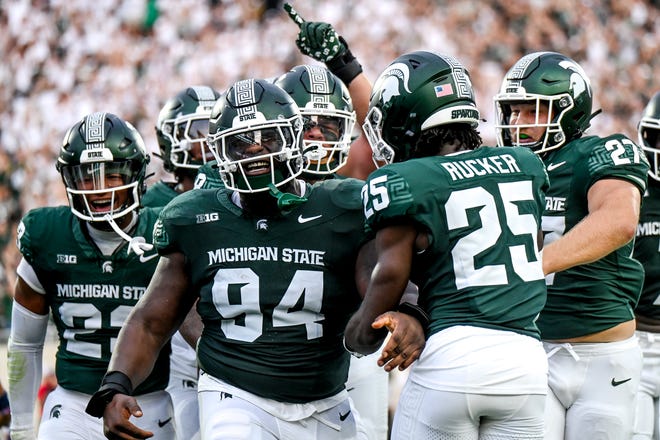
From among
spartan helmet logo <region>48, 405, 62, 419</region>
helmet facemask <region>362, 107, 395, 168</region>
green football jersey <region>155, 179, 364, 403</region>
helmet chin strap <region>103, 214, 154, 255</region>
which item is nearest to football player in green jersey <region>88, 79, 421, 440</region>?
green football jersey <region>155, 179, 364, 403</region>

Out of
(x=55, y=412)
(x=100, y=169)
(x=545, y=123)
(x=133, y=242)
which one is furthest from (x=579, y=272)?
(x=55, y=412)

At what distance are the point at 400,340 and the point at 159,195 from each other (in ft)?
8.86

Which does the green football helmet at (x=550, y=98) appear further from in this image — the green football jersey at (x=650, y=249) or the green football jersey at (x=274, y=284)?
the green football jersey at (x=274, y=284)

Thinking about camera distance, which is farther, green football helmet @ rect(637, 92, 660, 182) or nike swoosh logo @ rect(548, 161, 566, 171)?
green football helmet @ rect(637, 92, 660, 182)

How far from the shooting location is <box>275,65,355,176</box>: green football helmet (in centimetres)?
449

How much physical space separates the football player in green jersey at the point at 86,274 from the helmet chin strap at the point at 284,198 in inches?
37.3

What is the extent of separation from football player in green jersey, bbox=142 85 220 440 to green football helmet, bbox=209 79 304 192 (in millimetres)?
1839

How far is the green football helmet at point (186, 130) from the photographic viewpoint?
537cm

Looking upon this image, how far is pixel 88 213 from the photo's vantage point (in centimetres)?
413

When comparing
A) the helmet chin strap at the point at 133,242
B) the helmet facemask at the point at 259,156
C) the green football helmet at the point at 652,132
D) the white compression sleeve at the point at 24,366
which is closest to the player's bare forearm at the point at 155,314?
the helmet facemask at the point at 259,156

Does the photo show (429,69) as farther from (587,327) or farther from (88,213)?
(88,213)

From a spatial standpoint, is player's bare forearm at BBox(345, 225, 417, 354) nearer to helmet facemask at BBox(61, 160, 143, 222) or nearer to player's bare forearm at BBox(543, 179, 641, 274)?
player's bare forearm at BBox(543, 179, 641, 274)

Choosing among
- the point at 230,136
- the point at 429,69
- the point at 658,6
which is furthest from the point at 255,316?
the point at 658,6

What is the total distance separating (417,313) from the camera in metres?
3.03
